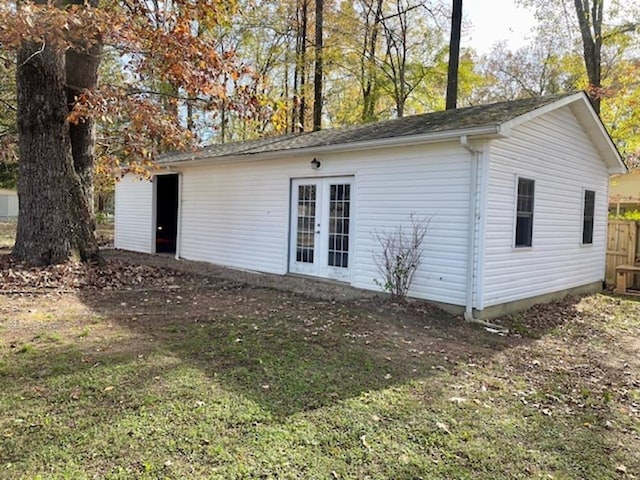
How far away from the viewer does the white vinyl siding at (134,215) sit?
13.7 metres

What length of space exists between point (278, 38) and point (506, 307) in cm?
1740

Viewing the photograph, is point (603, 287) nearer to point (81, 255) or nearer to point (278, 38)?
point (81, 255)

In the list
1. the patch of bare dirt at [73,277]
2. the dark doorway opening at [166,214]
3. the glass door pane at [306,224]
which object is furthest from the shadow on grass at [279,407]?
the dark doorway opening at [166,214]

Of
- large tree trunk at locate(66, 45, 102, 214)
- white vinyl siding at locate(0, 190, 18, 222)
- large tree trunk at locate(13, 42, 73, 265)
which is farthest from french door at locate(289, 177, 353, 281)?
white vinyl siding at locate(0, 190, 18, 222)

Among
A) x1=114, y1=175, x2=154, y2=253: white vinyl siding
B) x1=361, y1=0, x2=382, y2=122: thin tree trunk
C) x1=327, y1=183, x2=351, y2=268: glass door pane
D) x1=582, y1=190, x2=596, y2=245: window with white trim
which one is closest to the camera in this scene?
x1=327, y1=183, x2=351, y2=268: glass door pane

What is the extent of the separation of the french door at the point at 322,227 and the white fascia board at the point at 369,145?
611mm

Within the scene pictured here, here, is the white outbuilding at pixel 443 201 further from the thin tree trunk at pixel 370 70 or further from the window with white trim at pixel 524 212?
the thin tree trunk at pixel 370 70

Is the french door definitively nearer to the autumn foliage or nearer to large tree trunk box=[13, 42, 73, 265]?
the autumn foliage

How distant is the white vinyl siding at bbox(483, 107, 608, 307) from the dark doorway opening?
1036 centimetres

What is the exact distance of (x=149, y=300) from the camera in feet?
23.2

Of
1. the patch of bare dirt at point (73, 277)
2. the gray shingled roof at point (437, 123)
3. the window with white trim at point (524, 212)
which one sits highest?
the gray shingled roof at point (437, 123)

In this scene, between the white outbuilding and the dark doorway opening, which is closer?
the white outbuilding

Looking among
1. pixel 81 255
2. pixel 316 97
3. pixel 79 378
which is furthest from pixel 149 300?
pixel 316 97

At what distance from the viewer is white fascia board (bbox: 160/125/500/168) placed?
21.4ft
